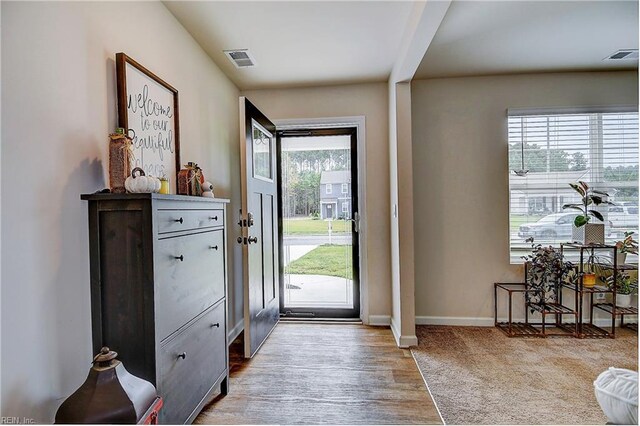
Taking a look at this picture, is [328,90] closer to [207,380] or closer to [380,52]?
[380,52]

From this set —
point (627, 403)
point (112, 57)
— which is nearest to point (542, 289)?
point (627, 403)

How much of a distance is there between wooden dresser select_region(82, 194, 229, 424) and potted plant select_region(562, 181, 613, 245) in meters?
3.34

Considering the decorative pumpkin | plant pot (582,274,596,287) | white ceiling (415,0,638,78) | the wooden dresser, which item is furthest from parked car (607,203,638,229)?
the decorative pumpkin

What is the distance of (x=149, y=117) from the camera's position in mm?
1775

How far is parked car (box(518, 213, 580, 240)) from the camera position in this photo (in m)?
3.17

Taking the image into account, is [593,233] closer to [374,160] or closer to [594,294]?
[594,294]

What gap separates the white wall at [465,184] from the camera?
126 inches

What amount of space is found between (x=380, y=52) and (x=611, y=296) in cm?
316

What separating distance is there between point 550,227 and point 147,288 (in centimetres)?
350

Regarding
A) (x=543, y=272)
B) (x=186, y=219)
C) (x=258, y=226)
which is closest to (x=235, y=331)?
(x=258, y=226)

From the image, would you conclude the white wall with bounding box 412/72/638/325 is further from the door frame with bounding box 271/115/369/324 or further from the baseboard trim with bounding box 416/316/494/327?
the door frame with bounding box 271/115/369/324

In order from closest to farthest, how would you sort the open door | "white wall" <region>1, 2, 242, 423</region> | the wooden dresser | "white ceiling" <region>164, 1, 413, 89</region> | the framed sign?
"white wall" <region>1, 2, 242, 423</region>
the wooden dresser
the framed sign
"white ceiling" <region>164, 1, 413, 89</region>
the open door

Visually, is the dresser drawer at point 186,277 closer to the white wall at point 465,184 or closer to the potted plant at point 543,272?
the white wall at point 465,184

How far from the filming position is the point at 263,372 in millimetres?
2330
